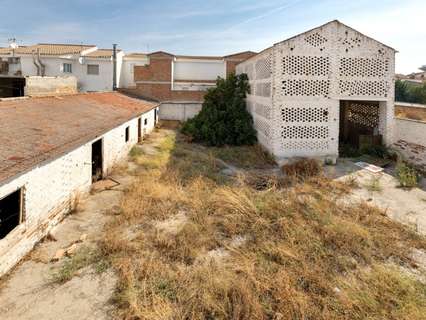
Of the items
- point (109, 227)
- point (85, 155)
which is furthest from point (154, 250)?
point (85, 155)

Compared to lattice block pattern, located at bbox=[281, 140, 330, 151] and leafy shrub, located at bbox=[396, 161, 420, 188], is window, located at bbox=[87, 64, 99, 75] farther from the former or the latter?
leafy shrub, located at bbox=[396, 161, 420, 188]

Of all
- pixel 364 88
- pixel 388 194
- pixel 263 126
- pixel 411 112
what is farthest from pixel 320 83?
pixel 411 112

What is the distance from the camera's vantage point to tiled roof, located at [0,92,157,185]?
627 centimetres

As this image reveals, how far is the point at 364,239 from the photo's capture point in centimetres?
726

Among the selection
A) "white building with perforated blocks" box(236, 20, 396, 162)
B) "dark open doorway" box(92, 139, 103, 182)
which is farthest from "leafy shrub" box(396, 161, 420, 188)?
"dark open doorway" box(92, 139, 103, 182)

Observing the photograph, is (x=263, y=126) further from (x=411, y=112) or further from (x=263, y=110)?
(x=411, y=112)

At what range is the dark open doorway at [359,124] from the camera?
15586 mm

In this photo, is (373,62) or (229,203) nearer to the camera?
(229,203)

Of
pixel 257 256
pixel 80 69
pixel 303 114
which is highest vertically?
pixel 80 69

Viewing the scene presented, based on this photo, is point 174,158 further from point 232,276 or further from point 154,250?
point 232,276

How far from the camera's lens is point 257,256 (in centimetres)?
657

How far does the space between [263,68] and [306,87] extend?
2.95 meters

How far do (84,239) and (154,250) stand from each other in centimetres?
168

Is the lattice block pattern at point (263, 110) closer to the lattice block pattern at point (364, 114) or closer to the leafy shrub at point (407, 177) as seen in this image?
the lattice block pattern at point (364, 114)
